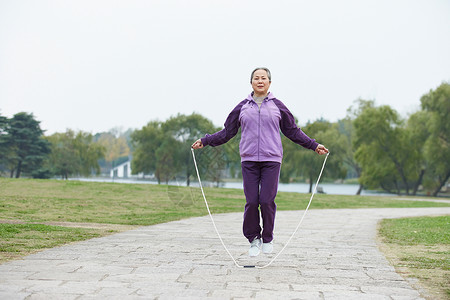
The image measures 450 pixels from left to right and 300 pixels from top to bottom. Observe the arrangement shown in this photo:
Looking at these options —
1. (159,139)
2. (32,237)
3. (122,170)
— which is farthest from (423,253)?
(122,170)

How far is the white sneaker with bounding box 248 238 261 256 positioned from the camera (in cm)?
546

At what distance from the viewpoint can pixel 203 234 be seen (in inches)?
342

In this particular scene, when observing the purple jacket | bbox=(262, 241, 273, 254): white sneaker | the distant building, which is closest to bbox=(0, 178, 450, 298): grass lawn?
bbox=(262, 241, 273, 254): white sneaker

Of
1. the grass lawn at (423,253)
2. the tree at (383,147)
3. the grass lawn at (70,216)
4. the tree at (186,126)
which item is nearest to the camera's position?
the grass lawn at (423,253)

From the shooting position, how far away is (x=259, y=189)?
220 inches

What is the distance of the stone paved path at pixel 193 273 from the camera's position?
386cm

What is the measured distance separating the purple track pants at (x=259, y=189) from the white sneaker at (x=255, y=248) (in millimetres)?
124

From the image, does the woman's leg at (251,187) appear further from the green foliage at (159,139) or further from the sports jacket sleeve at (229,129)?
the green foliage at (159,139)

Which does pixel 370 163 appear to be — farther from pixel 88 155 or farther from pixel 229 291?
pixel 229 291

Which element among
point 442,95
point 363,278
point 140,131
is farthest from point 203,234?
point 140,131

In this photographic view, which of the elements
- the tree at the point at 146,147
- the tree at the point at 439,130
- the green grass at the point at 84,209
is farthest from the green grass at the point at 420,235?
the tree at the point at 146,147

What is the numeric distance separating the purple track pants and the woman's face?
0.80 m

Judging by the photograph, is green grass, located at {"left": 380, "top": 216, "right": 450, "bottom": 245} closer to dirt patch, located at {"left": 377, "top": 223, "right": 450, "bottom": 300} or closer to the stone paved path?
dirt patch, located at {"left": 377, "top": 223, "right": 450, "bottom": 300}

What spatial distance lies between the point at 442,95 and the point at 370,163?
895 centimetres
